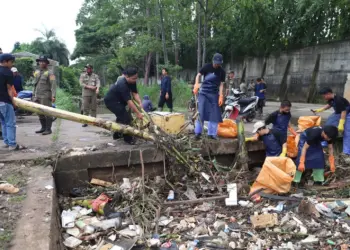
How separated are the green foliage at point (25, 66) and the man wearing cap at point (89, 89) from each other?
32.5 feet

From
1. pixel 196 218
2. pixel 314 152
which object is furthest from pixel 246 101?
pixel 196 218

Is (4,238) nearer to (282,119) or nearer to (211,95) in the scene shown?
(211,95)

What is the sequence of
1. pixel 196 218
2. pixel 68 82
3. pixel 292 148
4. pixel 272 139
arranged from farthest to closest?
pixel 68 82 < pixel 292 148 < pixel 272 139 < pixel 196 218

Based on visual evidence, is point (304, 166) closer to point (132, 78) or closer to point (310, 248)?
point (310, 248)

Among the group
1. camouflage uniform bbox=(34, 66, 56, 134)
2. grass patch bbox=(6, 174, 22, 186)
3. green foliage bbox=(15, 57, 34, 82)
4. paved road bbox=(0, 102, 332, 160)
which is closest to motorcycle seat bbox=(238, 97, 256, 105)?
paved road bbox=(0, 102, 332, 160)

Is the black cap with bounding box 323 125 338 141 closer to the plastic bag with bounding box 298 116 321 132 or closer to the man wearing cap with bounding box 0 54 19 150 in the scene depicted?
the plastic bag with bounding box 298 116 321 132

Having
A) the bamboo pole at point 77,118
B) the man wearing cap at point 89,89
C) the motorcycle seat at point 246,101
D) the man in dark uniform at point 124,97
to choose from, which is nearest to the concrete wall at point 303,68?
the motorcycle seat at point 246,101

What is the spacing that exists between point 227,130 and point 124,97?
187cm

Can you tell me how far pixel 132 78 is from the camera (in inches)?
183

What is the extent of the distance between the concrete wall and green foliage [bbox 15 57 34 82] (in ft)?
37.9

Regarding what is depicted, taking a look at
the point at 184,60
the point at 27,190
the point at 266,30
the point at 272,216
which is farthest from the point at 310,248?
the point at 184,60

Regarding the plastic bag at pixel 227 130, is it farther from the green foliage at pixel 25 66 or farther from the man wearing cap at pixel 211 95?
the green foliage at pixel 25 66

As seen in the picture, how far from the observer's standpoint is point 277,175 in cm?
407

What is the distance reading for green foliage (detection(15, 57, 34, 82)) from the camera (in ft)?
48.8
